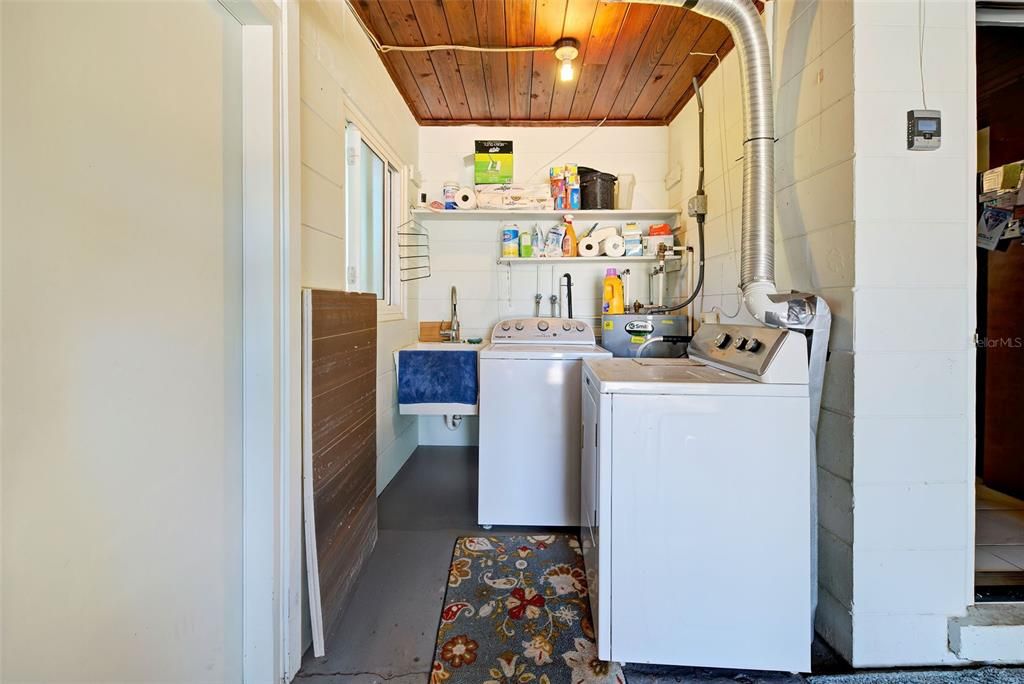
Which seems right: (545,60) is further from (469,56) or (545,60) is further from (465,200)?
(465,200)

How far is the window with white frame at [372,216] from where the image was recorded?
71.5 inches

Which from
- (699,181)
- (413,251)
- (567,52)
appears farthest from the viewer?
(413,251)

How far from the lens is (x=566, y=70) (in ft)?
6.58

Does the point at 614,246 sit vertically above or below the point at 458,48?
below

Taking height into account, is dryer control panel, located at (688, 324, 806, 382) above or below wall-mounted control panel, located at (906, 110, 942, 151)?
below

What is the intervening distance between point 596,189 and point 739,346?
64.3 inches

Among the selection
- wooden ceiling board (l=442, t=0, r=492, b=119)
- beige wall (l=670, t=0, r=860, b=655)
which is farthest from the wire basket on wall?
beige wall (l=670, t=0, r=860, b=655)

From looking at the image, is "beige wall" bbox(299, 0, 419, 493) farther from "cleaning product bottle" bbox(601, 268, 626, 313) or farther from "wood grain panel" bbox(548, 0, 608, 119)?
"cleaning product bottle" bbox(601, 268, 626, 313)

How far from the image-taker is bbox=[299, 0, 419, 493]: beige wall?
130 cm

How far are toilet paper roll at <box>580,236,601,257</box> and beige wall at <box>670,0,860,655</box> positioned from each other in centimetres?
119

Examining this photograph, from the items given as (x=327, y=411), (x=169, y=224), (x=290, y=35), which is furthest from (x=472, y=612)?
(x=290, y=35)

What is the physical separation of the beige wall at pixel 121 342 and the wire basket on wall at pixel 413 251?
1461mm

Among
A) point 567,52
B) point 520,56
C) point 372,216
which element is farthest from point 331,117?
point 567,52

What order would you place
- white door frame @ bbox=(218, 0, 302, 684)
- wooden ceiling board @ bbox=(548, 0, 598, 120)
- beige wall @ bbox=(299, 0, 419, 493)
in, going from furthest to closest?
wooden ceiling board @ bbox=(548, 0, 598, 120) < beige wall @ bbox=(299, 0, 419, 493) < white door frame @ bbox=(218, 0, 302, 684)
